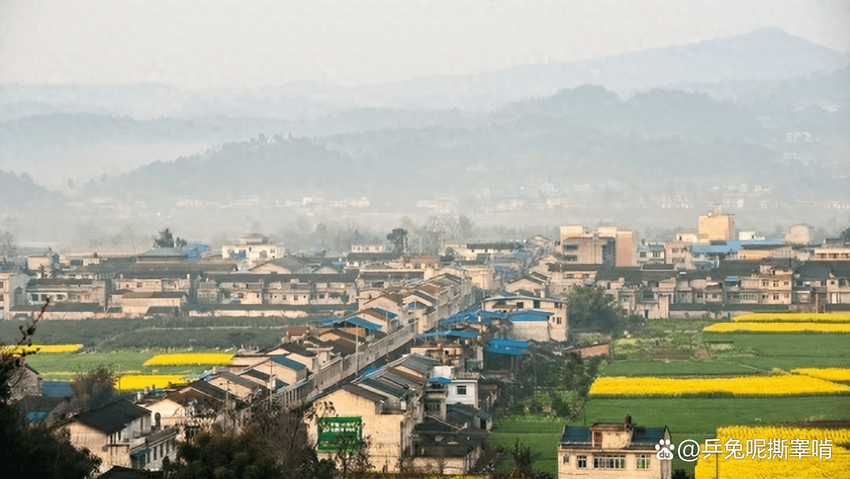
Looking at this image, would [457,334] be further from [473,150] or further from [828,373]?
[473,150]

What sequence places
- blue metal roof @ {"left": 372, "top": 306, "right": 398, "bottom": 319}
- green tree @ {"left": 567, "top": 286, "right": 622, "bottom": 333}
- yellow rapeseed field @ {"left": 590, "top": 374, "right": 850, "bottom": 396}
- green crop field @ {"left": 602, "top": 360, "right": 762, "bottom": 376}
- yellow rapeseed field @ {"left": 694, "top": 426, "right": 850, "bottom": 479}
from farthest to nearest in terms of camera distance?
1. green tree @ {"left": 567, "top": 286, "right": 622, "bottom": 333}
2. blue metal roof @ {"left": 372, "top": 306, "right": 398, "bottom": 319}
3. green crop field @ {"left": 602, "top": 360, "right": 762, "bottom": 376}
4. yellow rapeseed field @ {"left": 590, "top": 374, "right": 850, "bottom": 396}
5. yellow rapeseed field @ {"left": 694, "top": 426, "right": 850, "bottom": 479}

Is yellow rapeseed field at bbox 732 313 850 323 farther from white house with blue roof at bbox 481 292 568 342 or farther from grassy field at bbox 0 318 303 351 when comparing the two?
grassy field at bbox 0 318 303 351

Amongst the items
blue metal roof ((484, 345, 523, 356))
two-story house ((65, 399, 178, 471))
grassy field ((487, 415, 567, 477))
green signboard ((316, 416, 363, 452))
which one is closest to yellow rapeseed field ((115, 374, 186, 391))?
blue metal roof ((484, 345, 523, 356))

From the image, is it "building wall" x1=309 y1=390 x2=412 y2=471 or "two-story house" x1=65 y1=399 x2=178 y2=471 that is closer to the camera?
"two-story house" x1=65 y1=399 x2=178 y2=471

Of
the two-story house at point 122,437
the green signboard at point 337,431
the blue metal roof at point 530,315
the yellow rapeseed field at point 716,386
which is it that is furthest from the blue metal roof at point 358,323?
the two-story house at point 122,437

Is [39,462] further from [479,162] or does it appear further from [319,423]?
[479,162]

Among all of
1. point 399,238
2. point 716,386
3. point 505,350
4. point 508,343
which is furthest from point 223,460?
point 399,238

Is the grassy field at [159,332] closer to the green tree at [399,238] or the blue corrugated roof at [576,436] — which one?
the blue corrugated roof at [576,436]

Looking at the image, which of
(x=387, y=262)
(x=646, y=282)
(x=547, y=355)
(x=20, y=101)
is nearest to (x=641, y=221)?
(x=387, y=262)
